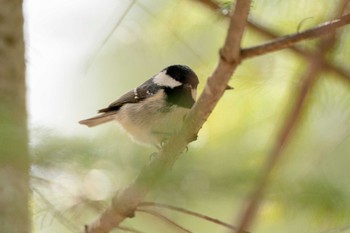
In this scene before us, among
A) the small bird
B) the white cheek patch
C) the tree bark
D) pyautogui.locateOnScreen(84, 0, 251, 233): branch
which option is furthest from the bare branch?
the white cheek patch

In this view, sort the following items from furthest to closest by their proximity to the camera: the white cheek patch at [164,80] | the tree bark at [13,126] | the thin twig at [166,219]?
1. the white cheek patch at [164,80]
2. the thin twig at [166,219]
3. the tree bark at [13,126]

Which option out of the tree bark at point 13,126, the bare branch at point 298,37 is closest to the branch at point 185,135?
the bare branch at point 298,37

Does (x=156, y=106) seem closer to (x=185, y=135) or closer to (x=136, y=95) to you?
(x=136, y=95)

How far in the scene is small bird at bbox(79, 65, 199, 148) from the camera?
64.6 inches

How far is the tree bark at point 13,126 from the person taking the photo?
2.32 ft

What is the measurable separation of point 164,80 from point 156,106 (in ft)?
0.23

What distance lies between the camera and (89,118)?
1.66 metres

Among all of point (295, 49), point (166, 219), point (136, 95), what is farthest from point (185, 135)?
point (136, 95)

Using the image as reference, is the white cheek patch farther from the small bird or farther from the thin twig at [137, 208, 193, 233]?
the thin twig at [137, 208, 193, 233]

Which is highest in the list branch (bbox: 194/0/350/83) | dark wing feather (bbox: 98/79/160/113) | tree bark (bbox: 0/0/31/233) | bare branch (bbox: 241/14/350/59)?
dark wing feather (bbox: 98/79/160/113)

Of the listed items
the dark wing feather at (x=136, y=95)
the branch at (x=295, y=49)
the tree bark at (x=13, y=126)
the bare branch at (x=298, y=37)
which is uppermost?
the dark wing feather at (x=136, y=95)

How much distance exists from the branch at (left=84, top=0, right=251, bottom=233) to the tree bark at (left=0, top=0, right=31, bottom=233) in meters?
0.14

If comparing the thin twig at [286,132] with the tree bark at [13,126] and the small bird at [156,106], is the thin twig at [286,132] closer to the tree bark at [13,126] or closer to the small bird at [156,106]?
the tree bark at [13,126]

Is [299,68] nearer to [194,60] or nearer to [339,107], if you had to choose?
[339,107]
